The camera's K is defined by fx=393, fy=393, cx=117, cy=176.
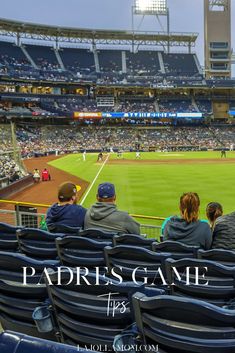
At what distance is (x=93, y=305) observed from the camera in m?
2.91

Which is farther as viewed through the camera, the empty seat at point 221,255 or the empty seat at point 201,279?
the empty seat at point 221,255

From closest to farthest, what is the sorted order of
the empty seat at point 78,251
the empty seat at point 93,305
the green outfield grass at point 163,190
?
the empty seat at point 93,305
the empty seat at point 78,251
the green outfield grass at point 163,190

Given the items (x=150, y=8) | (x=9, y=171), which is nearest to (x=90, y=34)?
(x=150, y=8)

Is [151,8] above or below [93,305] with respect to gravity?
above

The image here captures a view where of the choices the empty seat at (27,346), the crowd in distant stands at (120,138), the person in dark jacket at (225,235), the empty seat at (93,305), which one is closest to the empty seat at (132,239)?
the person in dark jacket at (225,235)

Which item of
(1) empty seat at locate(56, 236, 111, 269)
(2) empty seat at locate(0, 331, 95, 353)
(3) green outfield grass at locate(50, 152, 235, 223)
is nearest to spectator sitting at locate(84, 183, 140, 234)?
(1) empty seat at locate(56, 236, 111, 269)

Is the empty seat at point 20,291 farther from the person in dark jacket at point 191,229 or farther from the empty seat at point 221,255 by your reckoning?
the person in dark jacket at point 191,229

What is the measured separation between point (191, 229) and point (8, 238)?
2.67 meters

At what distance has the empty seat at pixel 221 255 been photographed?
4.37 metres

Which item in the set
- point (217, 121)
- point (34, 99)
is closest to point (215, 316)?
point (34, 99)

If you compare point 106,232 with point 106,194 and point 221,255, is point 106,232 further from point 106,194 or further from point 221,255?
point 221,255

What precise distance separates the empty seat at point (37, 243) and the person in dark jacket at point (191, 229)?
1.60 m

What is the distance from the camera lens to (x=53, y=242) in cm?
498

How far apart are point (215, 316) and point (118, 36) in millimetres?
99467
